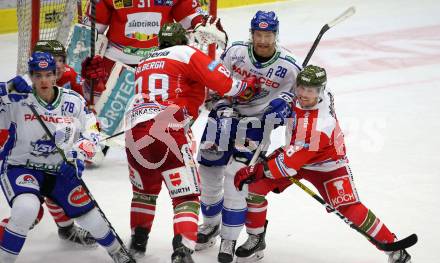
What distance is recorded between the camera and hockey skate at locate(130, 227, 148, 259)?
392cm

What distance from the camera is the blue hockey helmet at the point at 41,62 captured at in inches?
141

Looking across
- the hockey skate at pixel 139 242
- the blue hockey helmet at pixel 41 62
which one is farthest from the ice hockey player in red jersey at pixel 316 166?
the blue hockey helmet at pixel 41 62

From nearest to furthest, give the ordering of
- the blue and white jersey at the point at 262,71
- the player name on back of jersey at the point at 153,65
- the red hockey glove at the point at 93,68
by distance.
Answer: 1. the player name on back of jersey at the point at 153,65
2. the blue and white jersey at the point at 262,71
3. the red hockey glove at the point at 93,68

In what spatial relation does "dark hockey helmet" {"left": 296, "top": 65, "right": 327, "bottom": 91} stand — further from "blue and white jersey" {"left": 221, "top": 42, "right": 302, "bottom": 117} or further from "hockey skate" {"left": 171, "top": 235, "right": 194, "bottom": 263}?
"hockey skate" {"left": 171, "top": 235, "right": 194, "bottom": 263}

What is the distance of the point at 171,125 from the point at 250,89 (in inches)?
17.2

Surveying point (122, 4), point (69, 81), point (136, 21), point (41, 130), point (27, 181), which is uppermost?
point (122, 4)

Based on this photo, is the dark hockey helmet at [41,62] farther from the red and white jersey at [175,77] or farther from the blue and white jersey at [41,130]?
the red and white jersey at [175,77]

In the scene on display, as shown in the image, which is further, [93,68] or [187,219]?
[93,68]

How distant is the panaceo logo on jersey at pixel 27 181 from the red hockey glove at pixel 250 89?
1.02m

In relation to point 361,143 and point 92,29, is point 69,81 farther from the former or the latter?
point 361,143

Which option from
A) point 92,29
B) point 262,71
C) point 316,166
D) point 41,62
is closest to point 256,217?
point 316,166

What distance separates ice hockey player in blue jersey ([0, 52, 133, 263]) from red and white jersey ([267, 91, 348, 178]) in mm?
837

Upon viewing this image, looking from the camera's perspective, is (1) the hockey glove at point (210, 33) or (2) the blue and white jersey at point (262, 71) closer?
(2) the blue and white jersey at point (262, 71)

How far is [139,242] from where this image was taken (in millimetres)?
3934
